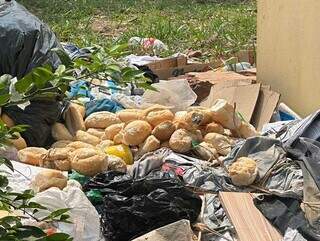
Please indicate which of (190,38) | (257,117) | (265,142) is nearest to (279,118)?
(257,117)

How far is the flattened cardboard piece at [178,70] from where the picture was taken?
671 cm

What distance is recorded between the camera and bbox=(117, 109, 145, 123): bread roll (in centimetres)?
487

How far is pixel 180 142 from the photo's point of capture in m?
4.50

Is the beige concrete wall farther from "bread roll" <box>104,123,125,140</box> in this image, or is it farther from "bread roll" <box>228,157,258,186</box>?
"bread roll" <box>104,123,125,140</box>

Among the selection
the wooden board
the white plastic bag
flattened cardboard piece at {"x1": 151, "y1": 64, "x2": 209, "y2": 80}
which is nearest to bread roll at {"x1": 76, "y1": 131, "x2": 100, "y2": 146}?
the white plastic bag

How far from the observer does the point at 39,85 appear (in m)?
1.17

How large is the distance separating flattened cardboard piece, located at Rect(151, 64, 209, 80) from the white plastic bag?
48.2 inches

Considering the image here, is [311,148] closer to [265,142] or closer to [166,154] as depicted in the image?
[265,142]

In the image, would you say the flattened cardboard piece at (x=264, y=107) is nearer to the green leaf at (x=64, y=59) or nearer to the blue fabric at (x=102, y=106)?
the blue fabric at (x=102, y=106)

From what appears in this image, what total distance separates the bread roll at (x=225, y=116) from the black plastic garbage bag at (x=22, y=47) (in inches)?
47.4

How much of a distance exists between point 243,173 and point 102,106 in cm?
171

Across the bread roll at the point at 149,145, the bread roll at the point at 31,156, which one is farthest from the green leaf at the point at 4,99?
the bread roll at the point at 149,145

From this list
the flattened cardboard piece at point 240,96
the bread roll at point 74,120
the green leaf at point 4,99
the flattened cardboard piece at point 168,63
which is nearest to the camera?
the green leaf at point 4,99

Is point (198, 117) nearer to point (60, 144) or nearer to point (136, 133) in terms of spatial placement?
point (136, 133)
